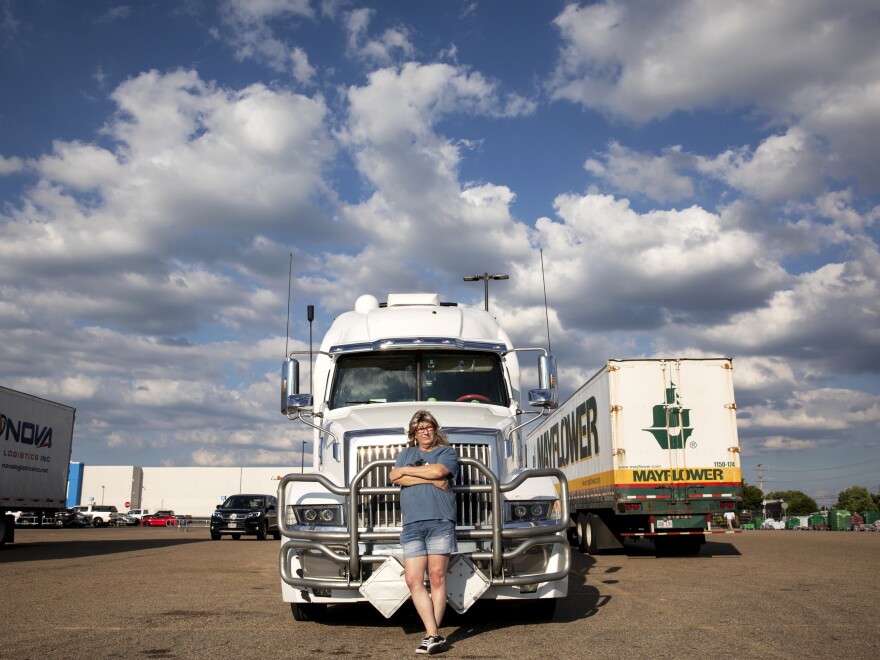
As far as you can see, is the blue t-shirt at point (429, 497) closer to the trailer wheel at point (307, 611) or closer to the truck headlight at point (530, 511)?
the truck headlight at point (530, 511)

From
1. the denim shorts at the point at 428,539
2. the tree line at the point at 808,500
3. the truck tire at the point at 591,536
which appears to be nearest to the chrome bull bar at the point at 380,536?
the denim shorts at the point at 428,539

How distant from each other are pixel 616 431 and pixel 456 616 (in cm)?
922

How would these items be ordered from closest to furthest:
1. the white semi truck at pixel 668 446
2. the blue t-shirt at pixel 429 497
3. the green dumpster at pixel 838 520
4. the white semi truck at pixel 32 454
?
the blue t-shirt at pixel 429 497 < the white semi truck at pixel 668 446 < the white semi truck at pixel 32 454 < the green dumpster at pixel 838 520

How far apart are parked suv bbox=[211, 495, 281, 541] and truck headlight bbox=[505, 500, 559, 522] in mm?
23527

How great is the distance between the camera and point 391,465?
269 inches

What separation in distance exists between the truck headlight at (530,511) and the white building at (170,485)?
257ft

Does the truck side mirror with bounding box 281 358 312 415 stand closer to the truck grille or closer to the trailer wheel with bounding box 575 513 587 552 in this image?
the truck grille

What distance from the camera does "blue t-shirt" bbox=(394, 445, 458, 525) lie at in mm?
6250

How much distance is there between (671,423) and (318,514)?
1112 centimetres

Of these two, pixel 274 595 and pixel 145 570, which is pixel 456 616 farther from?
pixel 145 570

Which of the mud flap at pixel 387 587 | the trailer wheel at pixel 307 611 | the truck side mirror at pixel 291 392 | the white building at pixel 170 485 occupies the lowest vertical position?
the trailer wheel at pixel 307 611

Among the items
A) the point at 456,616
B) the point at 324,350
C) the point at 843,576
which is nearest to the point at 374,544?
the point at 456,616

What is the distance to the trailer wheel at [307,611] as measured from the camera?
7598 mm

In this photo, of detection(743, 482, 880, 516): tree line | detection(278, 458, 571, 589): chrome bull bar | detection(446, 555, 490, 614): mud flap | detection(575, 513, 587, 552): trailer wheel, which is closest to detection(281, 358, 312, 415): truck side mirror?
detection(278, 458, 571, 589): chrome bull bar
